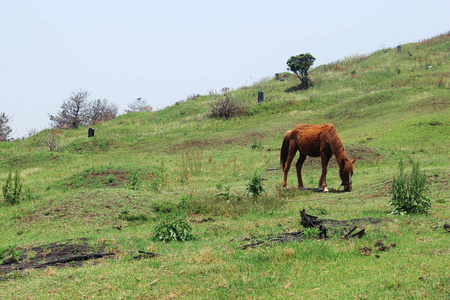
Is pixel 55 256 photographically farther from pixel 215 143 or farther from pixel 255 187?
pixel 215 143

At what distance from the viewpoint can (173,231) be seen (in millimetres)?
8312

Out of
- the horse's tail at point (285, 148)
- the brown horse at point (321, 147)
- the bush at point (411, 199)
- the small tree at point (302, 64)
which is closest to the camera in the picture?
the bush at point (411, 199)

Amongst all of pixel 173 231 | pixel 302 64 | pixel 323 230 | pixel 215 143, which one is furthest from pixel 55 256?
pixel 302 64

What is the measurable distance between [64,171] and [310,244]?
65.4ft

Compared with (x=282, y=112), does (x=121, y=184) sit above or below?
below

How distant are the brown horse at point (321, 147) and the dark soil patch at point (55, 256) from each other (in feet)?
27.5

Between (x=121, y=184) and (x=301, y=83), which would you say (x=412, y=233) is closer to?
(x=121, y=184)

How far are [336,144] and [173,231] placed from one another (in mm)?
7311

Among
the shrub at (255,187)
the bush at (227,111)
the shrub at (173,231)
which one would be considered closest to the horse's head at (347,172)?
the shrub at (255,187)

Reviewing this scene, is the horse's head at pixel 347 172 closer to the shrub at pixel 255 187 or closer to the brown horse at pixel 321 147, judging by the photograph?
the brown horse at pixel 321 147

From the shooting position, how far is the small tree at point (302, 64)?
1870 inches

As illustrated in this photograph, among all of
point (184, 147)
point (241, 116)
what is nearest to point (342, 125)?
point (241, 116)

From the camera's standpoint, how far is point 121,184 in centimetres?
1672

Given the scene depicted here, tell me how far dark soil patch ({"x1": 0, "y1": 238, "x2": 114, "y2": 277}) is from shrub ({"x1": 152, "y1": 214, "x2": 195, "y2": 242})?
120 cm
